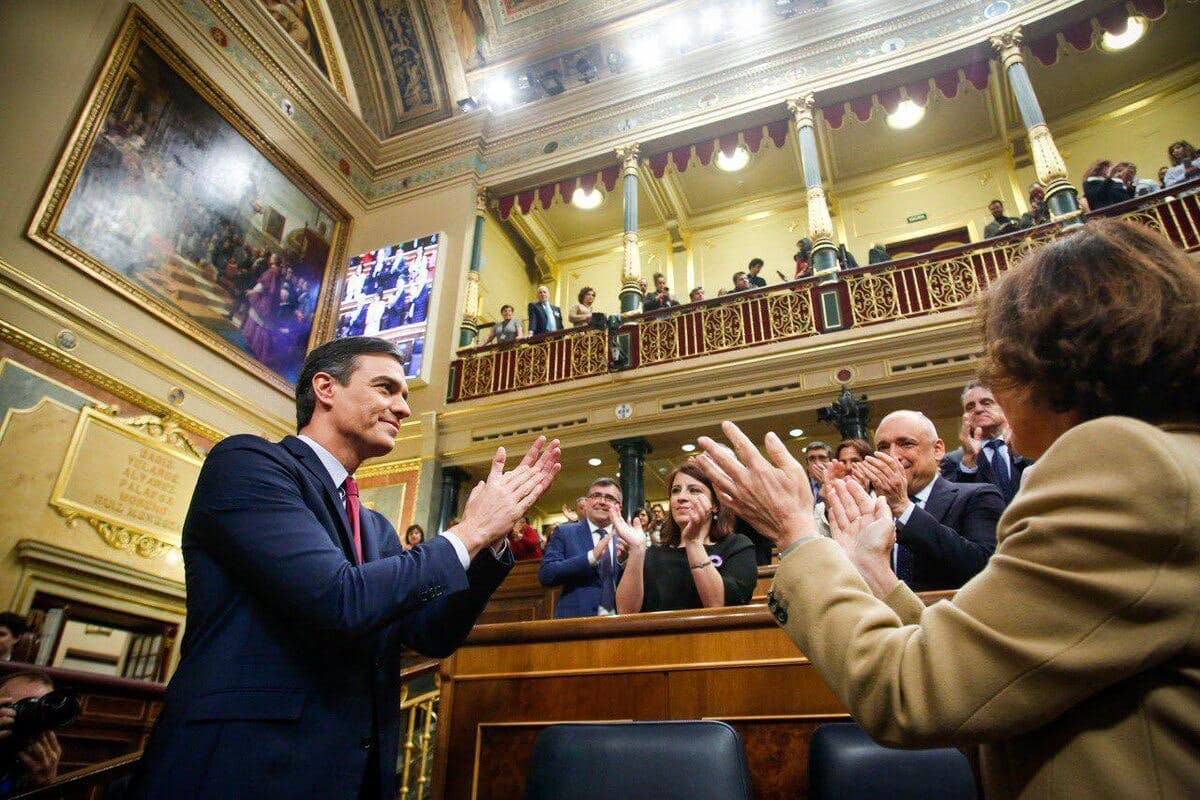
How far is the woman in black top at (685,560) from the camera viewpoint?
232 cm

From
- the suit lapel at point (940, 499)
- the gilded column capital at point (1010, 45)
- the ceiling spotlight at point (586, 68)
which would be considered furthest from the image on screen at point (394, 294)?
the suit lapel at point (940, 499)

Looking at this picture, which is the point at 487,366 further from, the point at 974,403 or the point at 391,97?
the point at 974,403

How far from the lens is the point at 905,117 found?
972 cm

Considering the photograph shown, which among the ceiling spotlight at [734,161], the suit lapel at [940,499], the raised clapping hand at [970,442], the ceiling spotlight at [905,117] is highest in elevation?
the ceiling spotlight at [905,117]

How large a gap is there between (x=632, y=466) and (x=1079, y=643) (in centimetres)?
697

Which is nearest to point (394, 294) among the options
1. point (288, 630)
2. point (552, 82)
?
point (552, 82)

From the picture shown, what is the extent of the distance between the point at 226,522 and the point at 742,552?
1.73 m

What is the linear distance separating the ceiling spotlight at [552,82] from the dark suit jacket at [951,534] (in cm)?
908

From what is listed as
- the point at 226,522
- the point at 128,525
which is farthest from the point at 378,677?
the point at 128,525

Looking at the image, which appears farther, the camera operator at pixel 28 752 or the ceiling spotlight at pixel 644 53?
the ceiling spotlight at pixel 644 53

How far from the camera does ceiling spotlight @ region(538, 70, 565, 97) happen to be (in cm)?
991

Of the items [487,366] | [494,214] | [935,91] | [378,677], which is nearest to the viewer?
[378,677]

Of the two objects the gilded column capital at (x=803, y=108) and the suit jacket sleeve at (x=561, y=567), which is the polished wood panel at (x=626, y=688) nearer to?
the suit jacket sleeve at (x=561, y=567)

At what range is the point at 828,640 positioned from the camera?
84 centimetres
